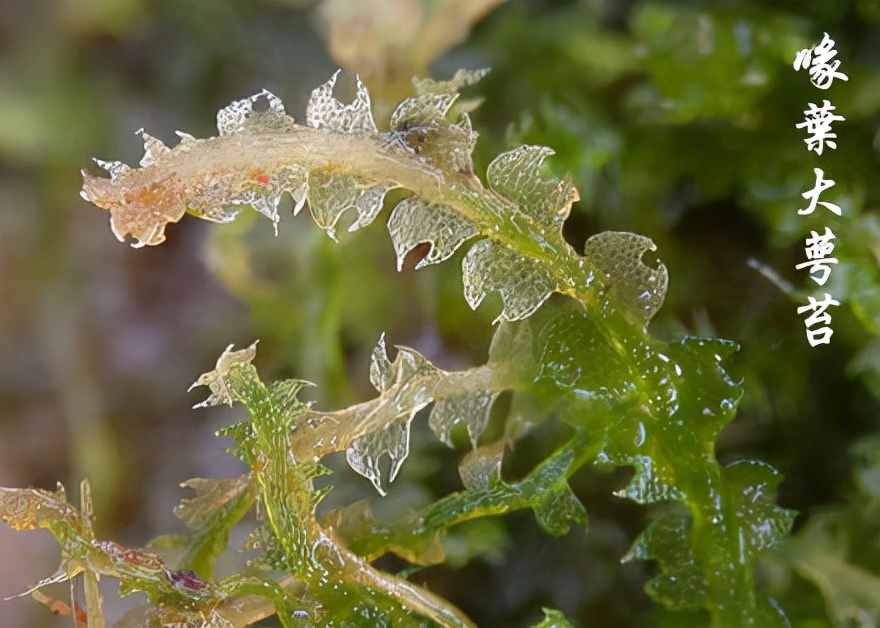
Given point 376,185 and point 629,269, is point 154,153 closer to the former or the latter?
point 376,185

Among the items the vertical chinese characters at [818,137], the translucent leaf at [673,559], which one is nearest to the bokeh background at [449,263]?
the vertical chinese characters at [818,137]

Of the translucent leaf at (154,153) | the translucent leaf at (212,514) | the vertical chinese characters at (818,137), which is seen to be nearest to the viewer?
the translucent leaf at (154,153)

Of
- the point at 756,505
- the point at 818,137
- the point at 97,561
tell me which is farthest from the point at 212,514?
the point at 818,137

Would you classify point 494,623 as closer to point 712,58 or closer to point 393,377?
point 393,377

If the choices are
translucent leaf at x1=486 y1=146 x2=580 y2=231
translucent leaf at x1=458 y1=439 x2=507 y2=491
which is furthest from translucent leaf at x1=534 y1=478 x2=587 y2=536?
translucent leaf at x1=486 y1=146 x2=580 y2=231

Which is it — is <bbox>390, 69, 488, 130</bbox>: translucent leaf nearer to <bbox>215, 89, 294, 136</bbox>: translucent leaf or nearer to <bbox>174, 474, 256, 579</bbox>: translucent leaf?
<bbox>215, 89, 294, 136</bbox>: translucent leaf

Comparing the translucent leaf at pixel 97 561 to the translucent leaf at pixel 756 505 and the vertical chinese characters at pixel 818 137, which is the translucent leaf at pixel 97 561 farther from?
the vertical chinese characters at pixel 818 137
